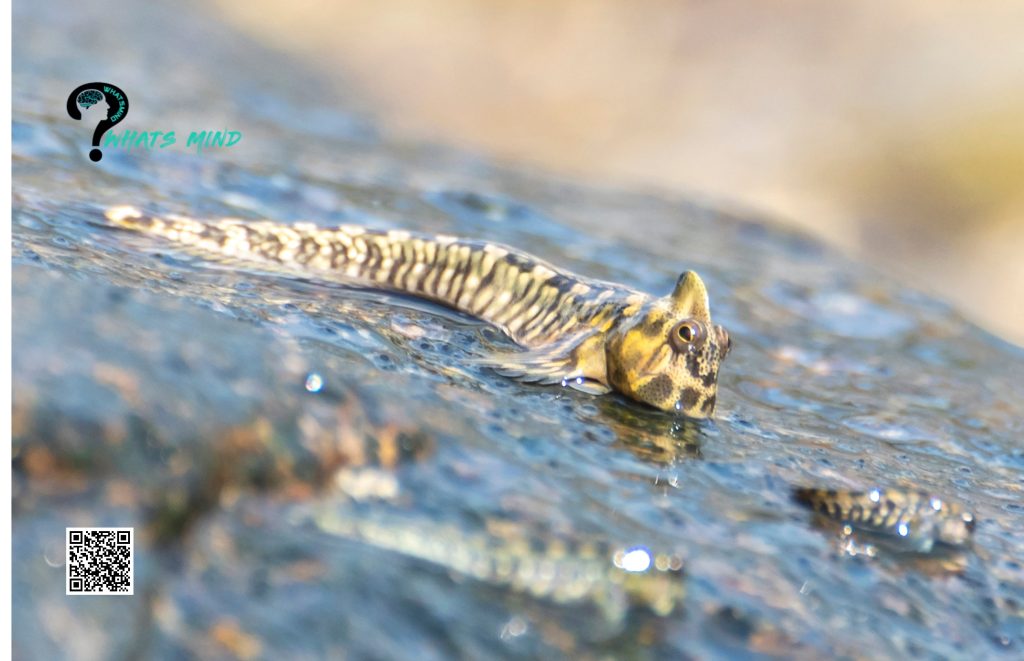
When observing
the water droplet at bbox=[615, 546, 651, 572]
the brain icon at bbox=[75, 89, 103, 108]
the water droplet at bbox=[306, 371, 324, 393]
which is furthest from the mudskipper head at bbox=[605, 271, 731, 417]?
the brain icon at bbox=[75, 89, 103, 108]

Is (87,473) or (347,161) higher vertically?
(347,161)

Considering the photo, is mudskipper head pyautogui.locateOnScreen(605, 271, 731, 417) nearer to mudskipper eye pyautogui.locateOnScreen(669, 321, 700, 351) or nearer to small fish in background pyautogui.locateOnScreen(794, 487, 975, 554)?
mudskipper eye pyautogui.locateOnScreen(669, 321, 700, 351)

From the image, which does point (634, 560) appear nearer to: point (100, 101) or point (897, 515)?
point (897, 515)

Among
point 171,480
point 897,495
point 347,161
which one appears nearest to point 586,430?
point 897,495

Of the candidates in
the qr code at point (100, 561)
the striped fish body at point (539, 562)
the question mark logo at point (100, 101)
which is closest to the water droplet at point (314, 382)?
the striped fish body at point (539, 562)

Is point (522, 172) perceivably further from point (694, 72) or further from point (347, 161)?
point (694, 72)

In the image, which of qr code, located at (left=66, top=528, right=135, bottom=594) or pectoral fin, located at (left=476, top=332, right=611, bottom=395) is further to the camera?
pectoral fin, located at (left=476, top=332, right=611, bottom=395)

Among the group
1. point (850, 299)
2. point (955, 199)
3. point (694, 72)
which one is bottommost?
point (850, 299)
